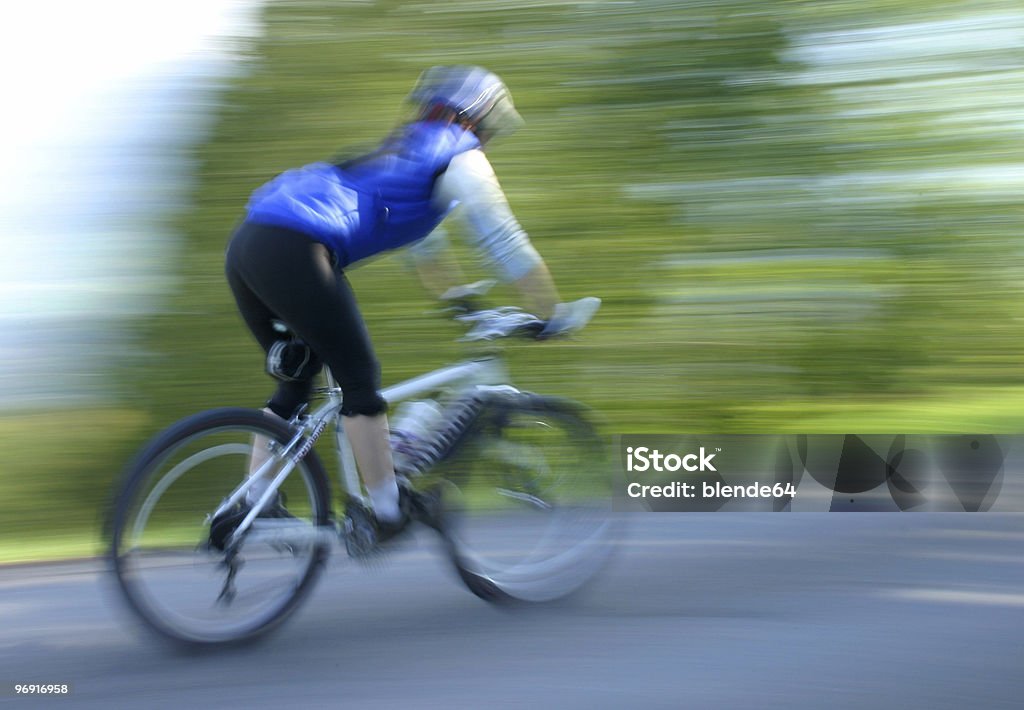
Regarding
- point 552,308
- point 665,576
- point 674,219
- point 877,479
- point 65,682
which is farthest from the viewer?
point 674,219

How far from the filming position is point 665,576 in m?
4.59

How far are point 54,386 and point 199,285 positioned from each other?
38.1 inches

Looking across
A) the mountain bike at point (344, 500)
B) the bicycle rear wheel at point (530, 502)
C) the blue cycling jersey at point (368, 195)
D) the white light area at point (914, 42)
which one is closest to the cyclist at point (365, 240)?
the blue cycling jersey at point (368, 195)

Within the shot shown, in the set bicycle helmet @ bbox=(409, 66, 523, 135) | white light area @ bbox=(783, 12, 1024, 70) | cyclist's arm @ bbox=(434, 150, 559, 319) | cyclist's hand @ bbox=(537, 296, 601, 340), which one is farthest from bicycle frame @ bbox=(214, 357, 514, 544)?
white light area @ bbox=(783, 12, 1024, 70)

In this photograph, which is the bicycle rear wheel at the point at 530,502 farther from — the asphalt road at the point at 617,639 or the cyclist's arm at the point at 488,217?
the cyclist's arm at the point at 488,217

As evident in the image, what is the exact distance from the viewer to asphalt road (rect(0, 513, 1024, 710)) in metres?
3.34

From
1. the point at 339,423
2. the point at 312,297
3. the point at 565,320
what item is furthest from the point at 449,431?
the point at 312,297

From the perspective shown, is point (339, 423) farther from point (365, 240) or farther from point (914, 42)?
point (914, 42)

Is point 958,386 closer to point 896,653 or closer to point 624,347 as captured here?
point 624,347

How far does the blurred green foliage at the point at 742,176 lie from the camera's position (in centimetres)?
Answer: 659

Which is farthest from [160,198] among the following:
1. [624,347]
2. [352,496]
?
[352,496]

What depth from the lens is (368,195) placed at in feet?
11.9

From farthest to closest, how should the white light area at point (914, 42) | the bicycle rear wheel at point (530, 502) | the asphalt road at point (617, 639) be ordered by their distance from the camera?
1. the white light area at point (914, 42)
2. the bicycle rear wheel at point (530, 502)
3. the asphalt road at point (617, 639)

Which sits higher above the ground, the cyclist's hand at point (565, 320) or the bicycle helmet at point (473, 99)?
the bicycle helmet at point (473, 99)
